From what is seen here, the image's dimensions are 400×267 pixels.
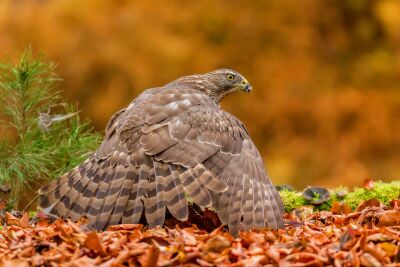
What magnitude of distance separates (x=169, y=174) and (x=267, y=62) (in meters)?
6.48

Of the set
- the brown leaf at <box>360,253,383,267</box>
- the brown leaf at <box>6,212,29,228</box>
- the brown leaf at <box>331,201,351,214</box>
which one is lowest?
the brown leaf at <box>6,212,29,228</box>

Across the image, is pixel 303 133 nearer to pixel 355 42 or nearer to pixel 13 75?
pixel 355 42

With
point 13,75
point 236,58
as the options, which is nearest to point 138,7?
point 236,58

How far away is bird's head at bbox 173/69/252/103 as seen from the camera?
21.7 ft

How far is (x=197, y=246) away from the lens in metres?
4.40

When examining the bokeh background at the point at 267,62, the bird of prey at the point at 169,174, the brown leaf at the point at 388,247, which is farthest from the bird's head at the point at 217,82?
the bokeh background at the point at 267,62

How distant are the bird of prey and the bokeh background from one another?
5.32 m

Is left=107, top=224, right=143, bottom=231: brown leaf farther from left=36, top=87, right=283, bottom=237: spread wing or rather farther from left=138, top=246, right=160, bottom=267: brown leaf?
A: left=138, top=246, right=160, bottom=267: brown leaf

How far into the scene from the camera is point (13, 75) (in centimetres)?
661

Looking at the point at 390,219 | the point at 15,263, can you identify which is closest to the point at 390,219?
the point at 390,219

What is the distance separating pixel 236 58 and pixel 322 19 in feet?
4.21

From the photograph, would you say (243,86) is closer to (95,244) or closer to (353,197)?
(353,197)

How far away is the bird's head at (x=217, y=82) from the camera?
6627 millimetres

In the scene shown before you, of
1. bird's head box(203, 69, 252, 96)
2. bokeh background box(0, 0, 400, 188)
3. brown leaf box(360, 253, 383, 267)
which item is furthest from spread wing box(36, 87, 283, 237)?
bokeh background box(0, 0, 400, 188)
